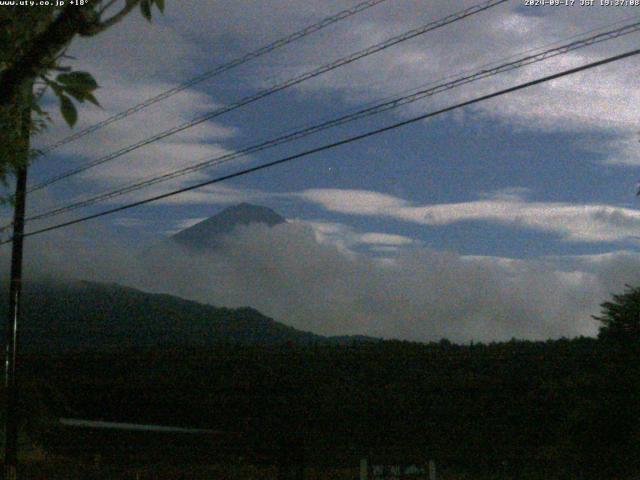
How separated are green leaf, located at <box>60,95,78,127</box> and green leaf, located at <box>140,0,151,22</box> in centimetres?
64

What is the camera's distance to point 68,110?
3.46 meters

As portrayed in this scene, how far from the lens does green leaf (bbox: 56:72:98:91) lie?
3.49 metres

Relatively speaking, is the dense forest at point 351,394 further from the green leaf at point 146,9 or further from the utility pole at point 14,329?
the green leaf at point 146,9

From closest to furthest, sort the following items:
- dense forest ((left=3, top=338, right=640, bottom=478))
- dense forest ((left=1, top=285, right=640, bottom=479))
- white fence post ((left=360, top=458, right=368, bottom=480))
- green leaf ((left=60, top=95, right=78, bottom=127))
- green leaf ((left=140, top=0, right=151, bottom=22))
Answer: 1. green leaf ((left=60, top=95, right=78, bottom=127))
2. green leaf ((left=140, top=0, right=151, bottom=22))
3. white fence post ((left=360, top=458, right=368, bottom=480))
4. dense forest ((left=1, top=285, right=640, bottom=479))
5. dense forest ((left=3, top=338, right=640, bottom=478))

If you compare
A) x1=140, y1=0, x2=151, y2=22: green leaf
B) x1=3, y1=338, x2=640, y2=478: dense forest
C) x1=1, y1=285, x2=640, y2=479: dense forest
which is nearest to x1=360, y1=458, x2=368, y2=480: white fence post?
x1=140, y1=0, x2=151, y2=22: green leaf

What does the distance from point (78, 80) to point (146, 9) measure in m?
0.58

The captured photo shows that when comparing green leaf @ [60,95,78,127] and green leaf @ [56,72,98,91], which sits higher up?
green leaf @ [56,72,98,91]

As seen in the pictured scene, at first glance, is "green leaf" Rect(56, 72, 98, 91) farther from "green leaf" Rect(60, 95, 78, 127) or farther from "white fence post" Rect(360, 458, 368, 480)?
"white fence post" Rect(360, 458, 368, 480)

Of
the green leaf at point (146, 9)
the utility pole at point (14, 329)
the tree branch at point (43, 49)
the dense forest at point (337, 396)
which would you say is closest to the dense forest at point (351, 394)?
the dense forest at point (337, 396)

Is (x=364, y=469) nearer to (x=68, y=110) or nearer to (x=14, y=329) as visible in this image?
(x=68, y=110)

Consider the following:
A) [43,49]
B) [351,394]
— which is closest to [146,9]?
[43,49]

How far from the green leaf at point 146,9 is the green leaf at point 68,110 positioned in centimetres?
64

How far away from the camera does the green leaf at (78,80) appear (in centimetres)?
349

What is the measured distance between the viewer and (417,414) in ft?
106
